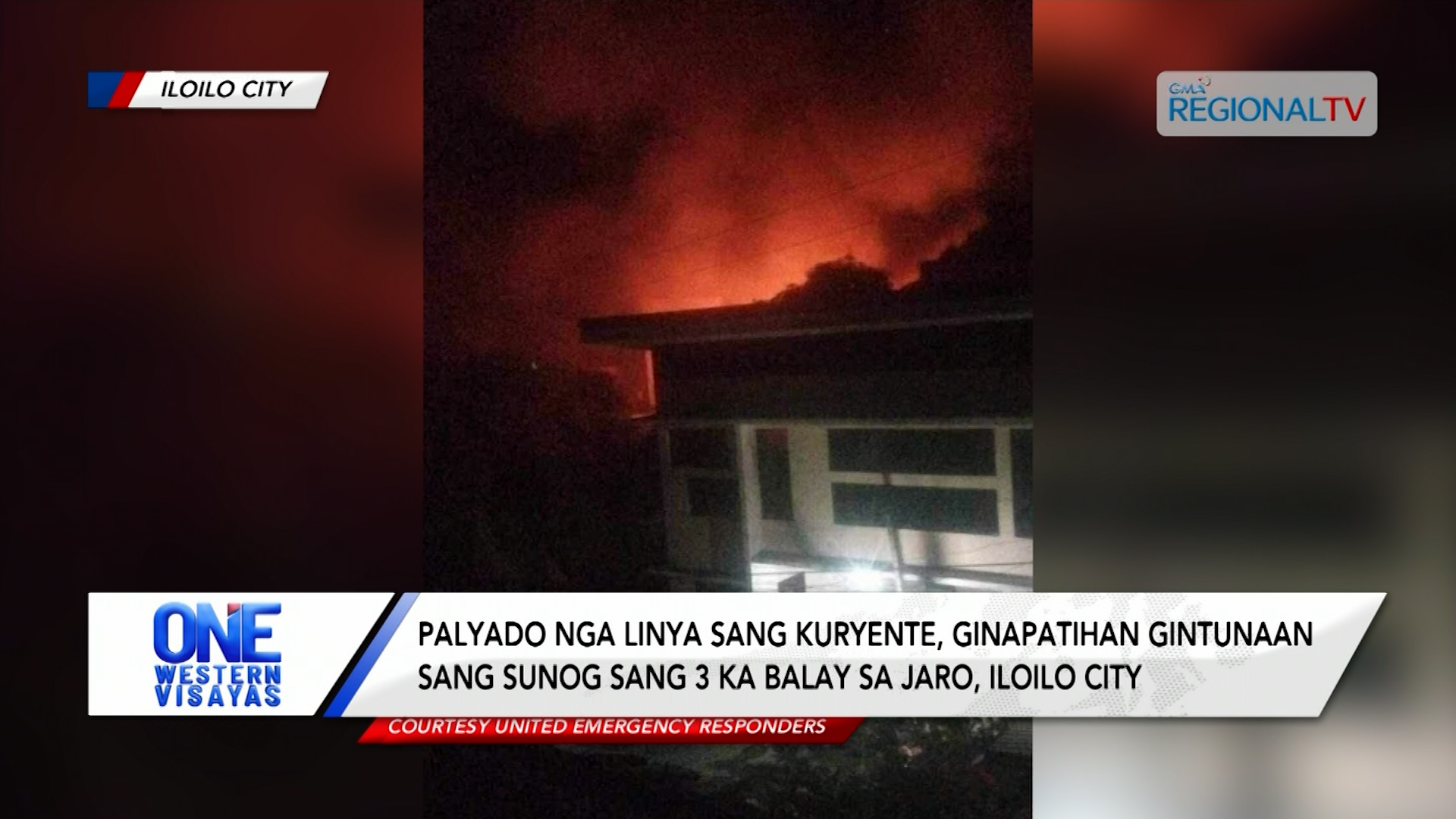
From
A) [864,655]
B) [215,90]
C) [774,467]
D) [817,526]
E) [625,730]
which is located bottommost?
[625,730]

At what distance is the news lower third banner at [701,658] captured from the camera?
6.36 feet

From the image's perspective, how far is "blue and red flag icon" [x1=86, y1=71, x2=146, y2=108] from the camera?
1.98 meters

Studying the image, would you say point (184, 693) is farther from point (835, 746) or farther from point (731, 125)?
point (731, 125)

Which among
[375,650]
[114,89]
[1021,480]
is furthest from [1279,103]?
[114,89]

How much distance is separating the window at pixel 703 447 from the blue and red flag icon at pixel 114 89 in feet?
4.86

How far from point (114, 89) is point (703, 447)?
1597 mm

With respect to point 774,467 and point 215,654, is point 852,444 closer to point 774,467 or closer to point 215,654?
point 774,467

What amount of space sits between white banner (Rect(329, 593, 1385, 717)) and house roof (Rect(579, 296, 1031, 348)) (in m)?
0.60

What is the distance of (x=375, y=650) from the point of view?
196 centimetres

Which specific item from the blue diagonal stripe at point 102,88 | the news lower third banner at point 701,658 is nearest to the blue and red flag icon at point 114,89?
the blue diagonal stripe at point 102,88

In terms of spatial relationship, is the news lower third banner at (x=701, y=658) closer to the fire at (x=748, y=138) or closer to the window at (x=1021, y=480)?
the window at (x=1021, y=480)

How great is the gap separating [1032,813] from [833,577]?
0.71 metres

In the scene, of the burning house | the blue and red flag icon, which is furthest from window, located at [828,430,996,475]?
the blue and red flag icon

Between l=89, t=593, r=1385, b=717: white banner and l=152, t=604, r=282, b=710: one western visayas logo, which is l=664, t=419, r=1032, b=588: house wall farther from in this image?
l=152, t=604, r=282, b=710: one western visayas logo
